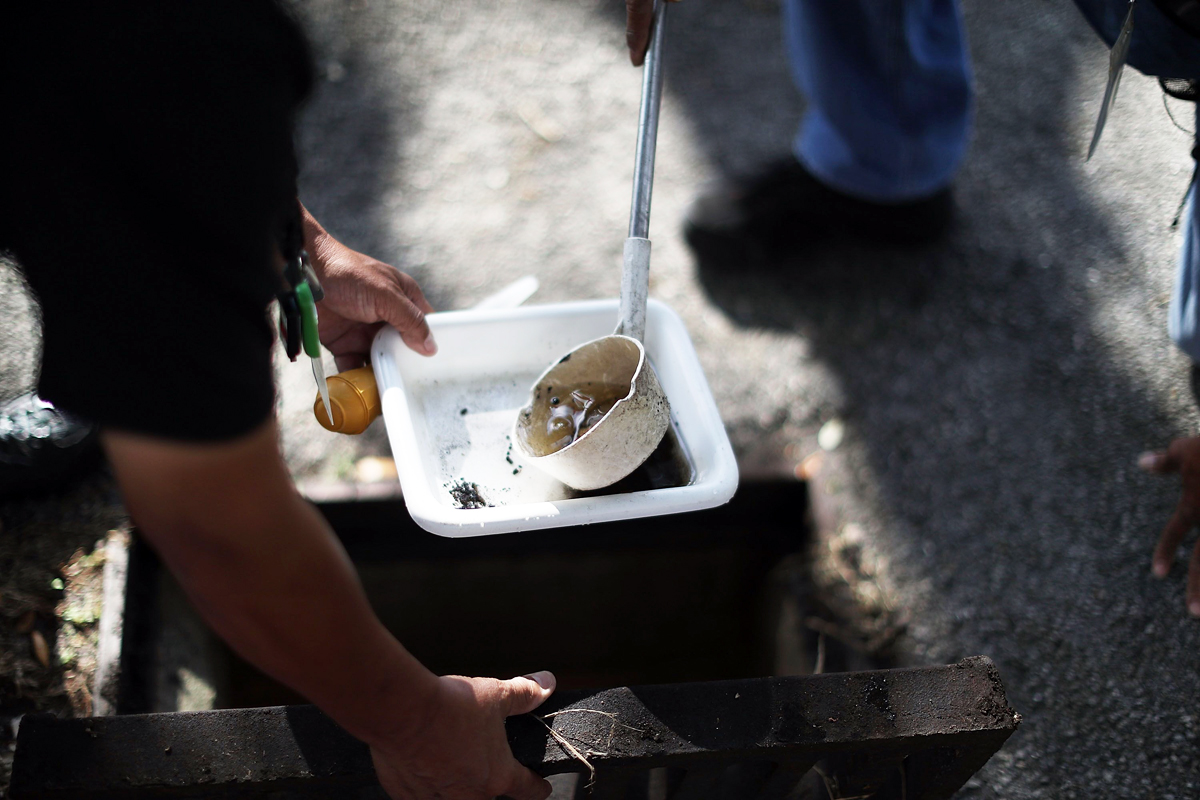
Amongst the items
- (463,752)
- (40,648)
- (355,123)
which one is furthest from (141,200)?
(355,123)

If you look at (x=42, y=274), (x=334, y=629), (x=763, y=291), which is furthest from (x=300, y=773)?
(x=763, y=291)

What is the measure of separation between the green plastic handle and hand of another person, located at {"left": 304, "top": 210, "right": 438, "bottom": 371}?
0.22m

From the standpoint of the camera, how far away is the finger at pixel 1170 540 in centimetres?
129

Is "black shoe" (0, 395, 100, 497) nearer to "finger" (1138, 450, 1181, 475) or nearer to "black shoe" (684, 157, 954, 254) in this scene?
"black shoe" (684, 157, 954, 254)

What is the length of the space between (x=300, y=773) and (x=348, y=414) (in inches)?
16.2

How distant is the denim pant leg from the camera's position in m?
1.62

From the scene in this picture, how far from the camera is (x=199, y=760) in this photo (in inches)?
32.6

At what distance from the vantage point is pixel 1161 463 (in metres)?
1.37

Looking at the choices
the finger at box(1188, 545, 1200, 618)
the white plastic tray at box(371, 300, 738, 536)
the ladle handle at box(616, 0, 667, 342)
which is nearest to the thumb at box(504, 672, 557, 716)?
the white plastic tray at box(371, 300, 738, 536)

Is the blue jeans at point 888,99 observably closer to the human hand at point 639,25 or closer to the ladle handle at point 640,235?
the human hand at point 639,25

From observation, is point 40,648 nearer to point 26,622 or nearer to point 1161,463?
point 26,622

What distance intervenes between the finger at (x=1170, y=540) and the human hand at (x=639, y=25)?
1.04 meters

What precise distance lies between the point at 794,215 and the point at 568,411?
1052mm

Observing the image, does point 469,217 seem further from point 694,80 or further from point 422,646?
point 422,646
